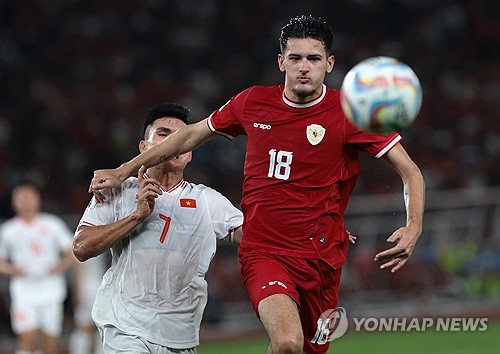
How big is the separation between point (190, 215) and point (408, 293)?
10.3m

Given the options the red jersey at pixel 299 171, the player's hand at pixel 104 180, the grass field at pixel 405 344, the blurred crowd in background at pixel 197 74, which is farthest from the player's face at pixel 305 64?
the blurred crowd in background at pixel 197 74

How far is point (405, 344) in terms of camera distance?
529 inches

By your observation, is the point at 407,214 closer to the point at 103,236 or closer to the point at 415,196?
the point at 415,196

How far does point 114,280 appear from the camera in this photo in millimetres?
6039

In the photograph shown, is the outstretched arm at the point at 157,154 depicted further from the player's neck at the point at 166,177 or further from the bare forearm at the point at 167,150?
the player's neck at the point at 166,177

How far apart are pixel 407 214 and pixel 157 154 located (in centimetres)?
147

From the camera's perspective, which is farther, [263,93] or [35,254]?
[35,254]

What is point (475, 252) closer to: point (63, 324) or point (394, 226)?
point (394, 226)

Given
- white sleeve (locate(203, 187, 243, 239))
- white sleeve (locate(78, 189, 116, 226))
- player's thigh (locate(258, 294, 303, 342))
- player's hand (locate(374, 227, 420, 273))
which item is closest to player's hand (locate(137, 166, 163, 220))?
white sleeve (locate(78, 189, 116, 226))

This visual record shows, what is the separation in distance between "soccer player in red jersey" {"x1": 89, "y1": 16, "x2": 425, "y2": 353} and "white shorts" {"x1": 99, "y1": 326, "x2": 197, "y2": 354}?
0.60 metres

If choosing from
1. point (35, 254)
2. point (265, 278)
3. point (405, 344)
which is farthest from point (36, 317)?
point (265, 278)

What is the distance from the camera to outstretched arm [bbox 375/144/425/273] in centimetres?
544

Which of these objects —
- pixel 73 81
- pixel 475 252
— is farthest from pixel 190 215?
pixel 73 81

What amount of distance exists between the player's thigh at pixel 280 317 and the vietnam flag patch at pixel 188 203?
779 mm
